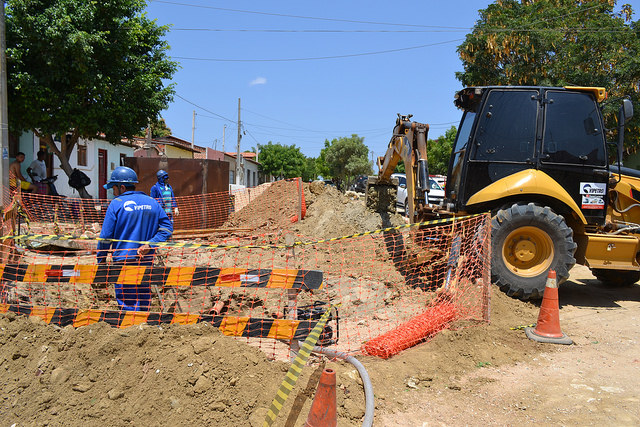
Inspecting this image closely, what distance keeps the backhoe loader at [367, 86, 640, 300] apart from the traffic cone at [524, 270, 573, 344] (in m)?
0.97

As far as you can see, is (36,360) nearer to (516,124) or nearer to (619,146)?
(516,124)

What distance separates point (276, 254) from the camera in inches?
412

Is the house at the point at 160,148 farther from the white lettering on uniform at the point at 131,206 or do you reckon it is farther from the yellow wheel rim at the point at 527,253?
the yellow wheel rim at the point at 527,253

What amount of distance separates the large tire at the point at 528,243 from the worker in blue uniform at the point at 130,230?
4357 mm

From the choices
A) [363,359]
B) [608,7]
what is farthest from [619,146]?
[608,7]

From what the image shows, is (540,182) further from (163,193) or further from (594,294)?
(163,193)

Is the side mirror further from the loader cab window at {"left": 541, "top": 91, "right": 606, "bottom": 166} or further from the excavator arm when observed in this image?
the excavator arm

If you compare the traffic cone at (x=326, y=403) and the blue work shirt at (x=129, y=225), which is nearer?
the traffic cone at (x=326, y=403)

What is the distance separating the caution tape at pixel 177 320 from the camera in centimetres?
411

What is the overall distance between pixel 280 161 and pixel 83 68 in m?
52.8

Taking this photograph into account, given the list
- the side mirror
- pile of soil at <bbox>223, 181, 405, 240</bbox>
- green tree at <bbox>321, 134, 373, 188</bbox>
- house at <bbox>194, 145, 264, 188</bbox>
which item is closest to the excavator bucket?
pile of soil at <bbox>223, 181, 405, 240</bbox>

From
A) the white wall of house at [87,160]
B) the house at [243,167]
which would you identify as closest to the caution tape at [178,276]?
the white wall of house at [87,160]

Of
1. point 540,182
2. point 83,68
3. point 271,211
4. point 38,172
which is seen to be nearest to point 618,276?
point 540,182

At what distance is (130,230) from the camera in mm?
4918
